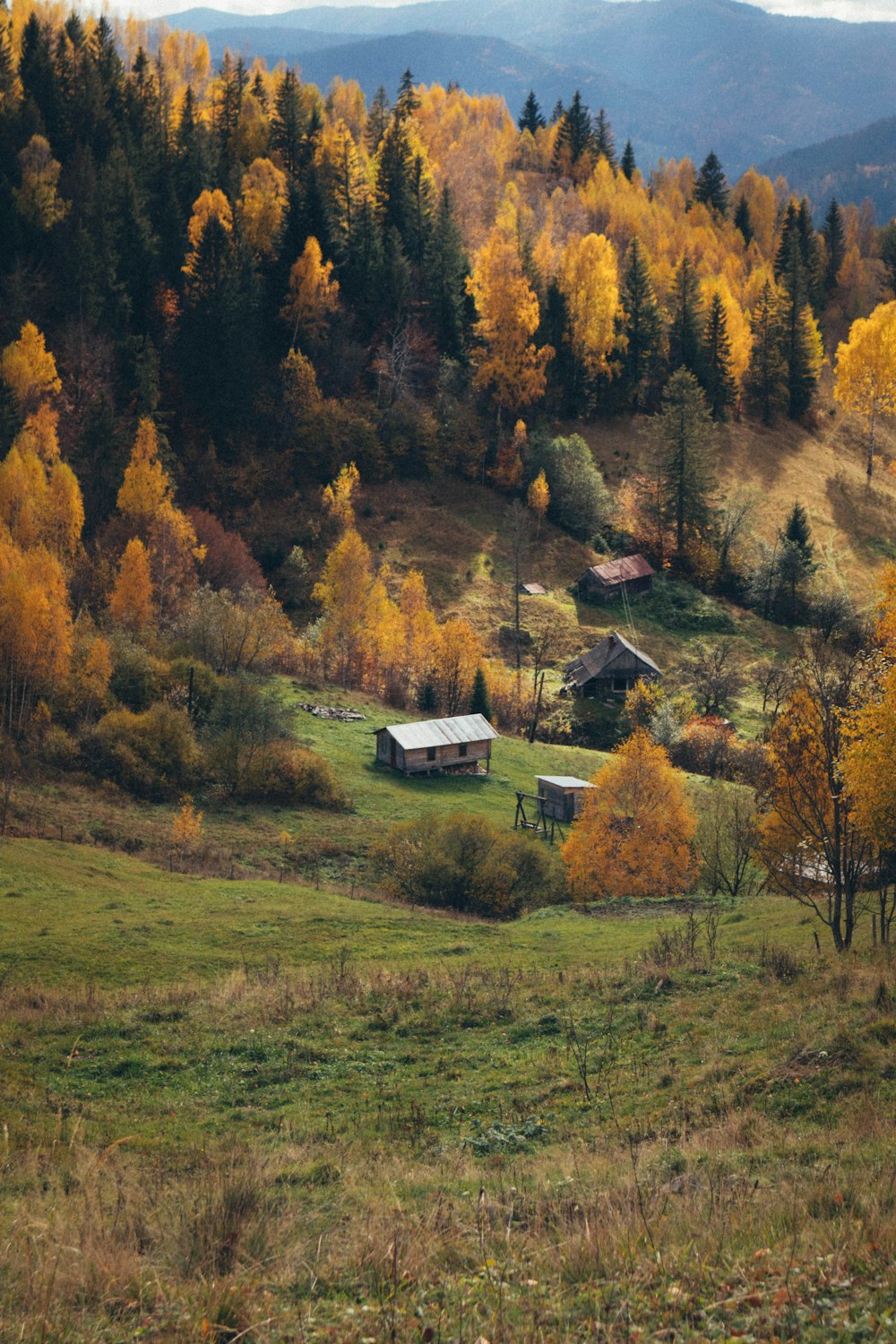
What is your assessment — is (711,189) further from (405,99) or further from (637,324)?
(637,324)

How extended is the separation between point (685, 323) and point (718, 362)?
4.99 meters

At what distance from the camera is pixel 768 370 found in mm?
109125

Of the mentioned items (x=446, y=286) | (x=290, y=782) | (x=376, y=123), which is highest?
(x=376, y=123)

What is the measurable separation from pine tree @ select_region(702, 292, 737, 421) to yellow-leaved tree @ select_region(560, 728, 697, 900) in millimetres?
71312

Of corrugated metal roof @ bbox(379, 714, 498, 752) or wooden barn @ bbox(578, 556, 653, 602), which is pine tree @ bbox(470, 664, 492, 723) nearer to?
corrugated metal roof @ bbox(379, 714, 498, 752)

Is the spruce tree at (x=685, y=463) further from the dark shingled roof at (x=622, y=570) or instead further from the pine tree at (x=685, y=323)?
the pine tree at (x=685, y=323)

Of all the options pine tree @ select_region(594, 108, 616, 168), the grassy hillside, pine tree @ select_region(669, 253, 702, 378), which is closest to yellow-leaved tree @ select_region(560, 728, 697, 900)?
the grassy hillside

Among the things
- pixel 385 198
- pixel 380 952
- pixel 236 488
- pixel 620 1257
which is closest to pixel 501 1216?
pixel 620 1257

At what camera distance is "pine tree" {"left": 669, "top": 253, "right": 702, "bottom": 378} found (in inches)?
4190

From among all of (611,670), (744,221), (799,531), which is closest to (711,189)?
(744,221)

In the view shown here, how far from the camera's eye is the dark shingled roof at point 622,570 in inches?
3376

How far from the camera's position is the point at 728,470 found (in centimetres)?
10144

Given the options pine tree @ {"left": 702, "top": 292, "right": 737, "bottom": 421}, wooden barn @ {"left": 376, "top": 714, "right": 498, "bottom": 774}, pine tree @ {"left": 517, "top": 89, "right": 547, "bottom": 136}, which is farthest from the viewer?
pine tree @ {"left": 517, "top": 89, "right": 547, "bottom": 136}

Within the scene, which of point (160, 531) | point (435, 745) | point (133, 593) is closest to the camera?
point (435, 745)
